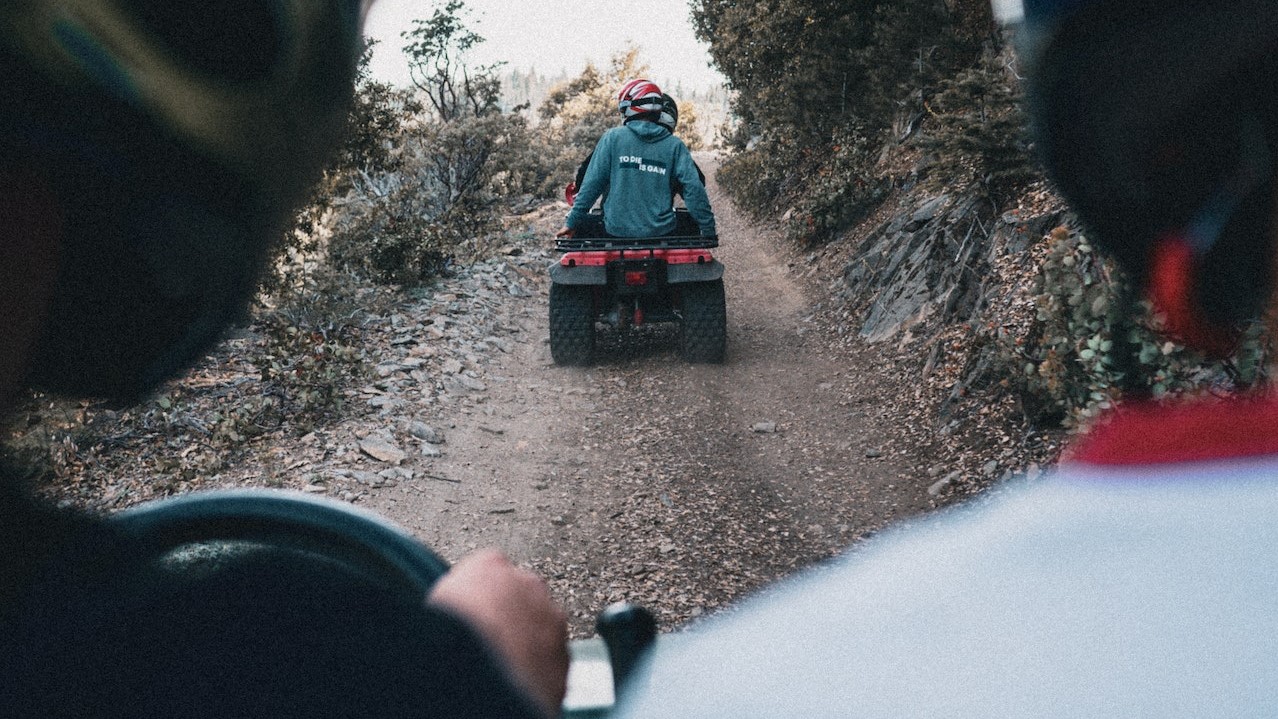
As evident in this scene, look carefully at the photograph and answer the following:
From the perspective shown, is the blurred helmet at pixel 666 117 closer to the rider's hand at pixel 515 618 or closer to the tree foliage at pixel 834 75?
the tree foliage at pixel 834 75

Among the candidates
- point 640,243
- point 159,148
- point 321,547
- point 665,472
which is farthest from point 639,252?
point 159,148

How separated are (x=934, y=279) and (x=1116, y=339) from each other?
10.5 feet

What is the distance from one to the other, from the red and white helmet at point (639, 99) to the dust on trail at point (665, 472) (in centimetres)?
182

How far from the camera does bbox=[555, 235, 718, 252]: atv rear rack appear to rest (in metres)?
6.60

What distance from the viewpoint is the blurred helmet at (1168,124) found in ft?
3.18

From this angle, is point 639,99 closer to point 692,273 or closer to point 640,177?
point 640,177

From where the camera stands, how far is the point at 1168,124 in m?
1.11

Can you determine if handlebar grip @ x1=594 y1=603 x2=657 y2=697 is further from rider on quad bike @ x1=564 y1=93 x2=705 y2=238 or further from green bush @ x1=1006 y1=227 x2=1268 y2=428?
rider on quad bike @ x1=564 y1=93 x2=705 y2=238

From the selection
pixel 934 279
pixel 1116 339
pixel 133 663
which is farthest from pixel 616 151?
pixel 133 663

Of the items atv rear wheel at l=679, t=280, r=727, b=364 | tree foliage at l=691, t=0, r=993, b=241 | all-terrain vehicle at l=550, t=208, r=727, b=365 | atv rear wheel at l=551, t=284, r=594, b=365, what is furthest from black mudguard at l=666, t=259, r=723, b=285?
tree foliage at l=691, t=0, r=993, b=241

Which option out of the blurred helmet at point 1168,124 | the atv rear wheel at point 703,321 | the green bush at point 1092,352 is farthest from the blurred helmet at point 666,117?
the blurred helmet at point 1168,124

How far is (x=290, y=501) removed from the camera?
0.86 metres

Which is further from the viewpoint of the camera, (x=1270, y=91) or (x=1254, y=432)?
(x=1270, y=91)

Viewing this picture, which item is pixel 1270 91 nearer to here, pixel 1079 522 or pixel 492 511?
pixel 1079 522
